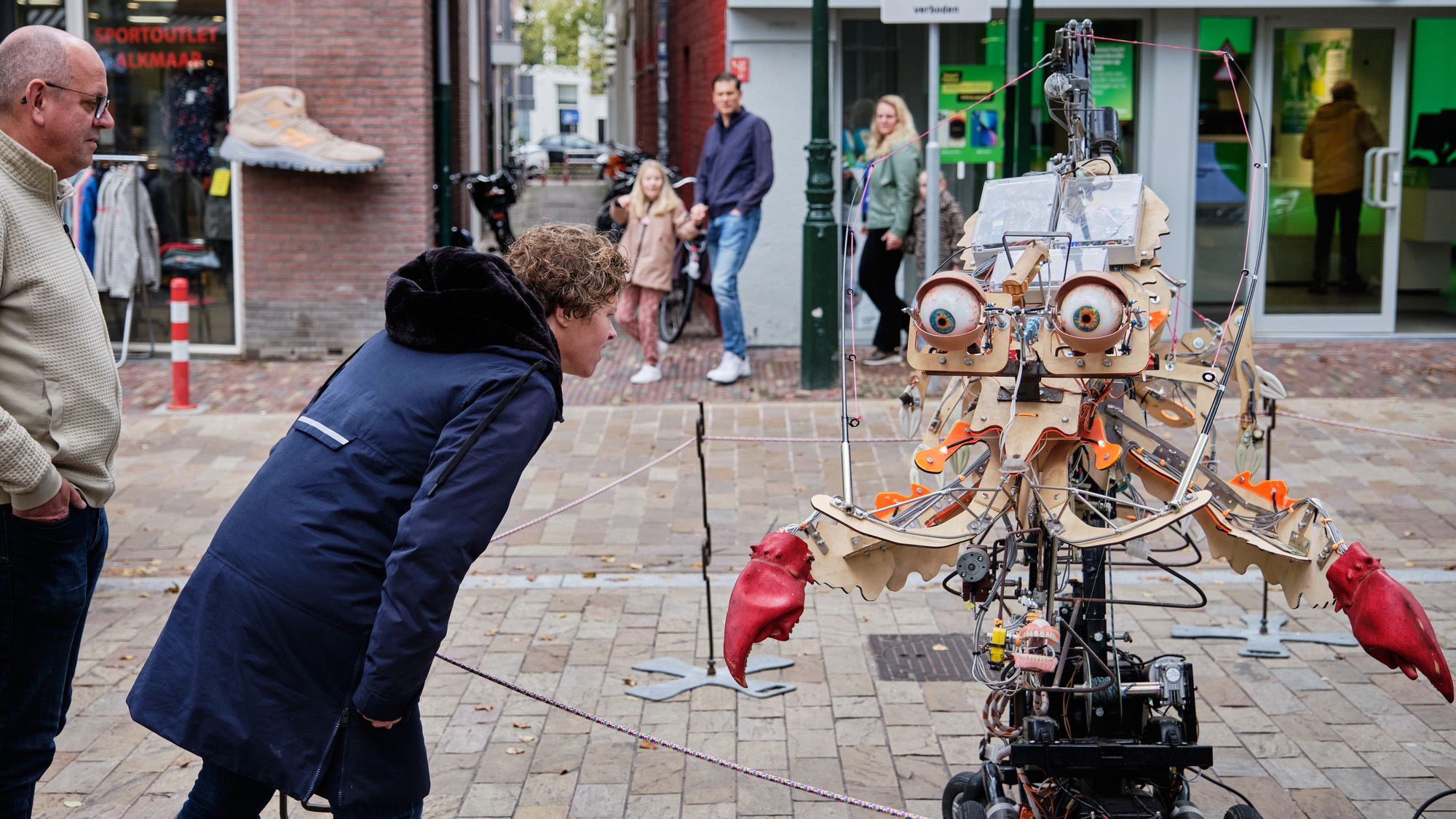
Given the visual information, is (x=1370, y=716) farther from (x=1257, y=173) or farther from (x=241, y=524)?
(x=241, y=524)

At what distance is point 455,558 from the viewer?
2.68 meters

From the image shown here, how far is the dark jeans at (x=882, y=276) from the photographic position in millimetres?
10859

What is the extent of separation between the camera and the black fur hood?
9.38 feet

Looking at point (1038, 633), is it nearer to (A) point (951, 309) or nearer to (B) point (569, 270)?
(A) point (951, 309)

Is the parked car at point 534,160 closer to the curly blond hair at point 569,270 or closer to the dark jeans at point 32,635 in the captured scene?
the dark jeans at point 32,635

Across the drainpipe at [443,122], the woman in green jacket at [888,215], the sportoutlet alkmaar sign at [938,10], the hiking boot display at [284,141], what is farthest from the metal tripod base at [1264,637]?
the drainpipe at [443,122]

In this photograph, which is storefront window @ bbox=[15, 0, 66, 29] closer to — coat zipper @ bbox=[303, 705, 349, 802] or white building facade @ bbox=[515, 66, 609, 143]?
coat zipper @ bbox=[303, 705, 349, 802]

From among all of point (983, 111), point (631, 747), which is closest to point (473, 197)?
point (983, 111)

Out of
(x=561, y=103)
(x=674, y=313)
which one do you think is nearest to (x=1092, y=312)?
(x=674, y=313)

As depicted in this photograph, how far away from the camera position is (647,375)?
1080cm

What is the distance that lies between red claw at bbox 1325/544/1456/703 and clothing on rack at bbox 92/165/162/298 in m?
10.4

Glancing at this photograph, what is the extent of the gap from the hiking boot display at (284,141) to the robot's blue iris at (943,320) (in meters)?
9.17

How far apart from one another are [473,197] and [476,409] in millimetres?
15136

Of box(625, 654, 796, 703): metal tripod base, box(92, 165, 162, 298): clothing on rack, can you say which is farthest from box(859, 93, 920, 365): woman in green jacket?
box(92, 165, 162, 298): clothing on rack
